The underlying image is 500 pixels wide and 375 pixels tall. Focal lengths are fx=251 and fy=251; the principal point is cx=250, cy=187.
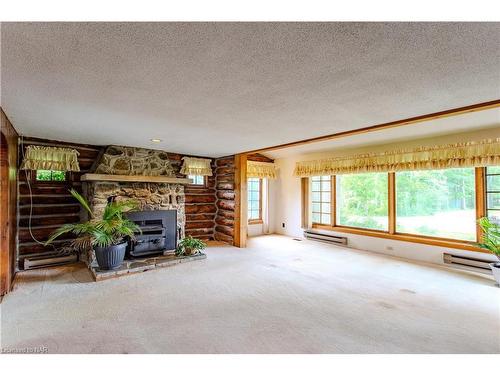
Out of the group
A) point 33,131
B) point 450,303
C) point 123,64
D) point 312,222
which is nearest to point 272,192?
point 312,222

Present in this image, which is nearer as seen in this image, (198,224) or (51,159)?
(51,159)

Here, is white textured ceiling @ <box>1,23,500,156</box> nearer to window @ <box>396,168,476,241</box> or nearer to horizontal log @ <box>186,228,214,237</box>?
window @ <box>396,168,476,241</box>

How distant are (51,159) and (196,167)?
9.07 feet

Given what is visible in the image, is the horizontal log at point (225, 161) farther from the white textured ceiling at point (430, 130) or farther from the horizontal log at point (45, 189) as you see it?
the horizontal log at point (45, 189)

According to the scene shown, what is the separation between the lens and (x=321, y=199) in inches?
258

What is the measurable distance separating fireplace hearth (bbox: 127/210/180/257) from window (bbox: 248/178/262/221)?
2639 mm

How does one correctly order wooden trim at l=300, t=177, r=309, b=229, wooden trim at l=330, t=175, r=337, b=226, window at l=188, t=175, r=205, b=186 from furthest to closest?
wooden trim at l=300, t=177, r=309, b=229 < window at l=188, t=175, r=205, b=186 < wooden trim at l=330, t=175, r=337, b=226

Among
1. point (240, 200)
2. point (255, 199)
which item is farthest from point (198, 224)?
point (255, 199)

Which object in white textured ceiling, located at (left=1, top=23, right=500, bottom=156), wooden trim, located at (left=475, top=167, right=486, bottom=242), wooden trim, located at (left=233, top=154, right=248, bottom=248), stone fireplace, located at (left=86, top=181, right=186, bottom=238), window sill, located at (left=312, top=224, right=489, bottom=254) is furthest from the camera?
wooden trim, located at (left=233, top=154, right=248, bottom=248)

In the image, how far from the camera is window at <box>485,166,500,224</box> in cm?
396

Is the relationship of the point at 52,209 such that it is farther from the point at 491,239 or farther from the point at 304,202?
the point at 491,239

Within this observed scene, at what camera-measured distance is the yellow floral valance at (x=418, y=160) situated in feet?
12.7

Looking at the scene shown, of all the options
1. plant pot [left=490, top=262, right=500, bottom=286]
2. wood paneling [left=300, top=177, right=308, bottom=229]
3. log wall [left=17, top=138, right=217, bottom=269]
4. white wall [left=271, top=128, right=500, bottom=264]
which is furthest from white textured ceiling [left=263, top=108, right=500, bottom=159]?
log wall [left=17, top=138, right=217, bottom=269]
